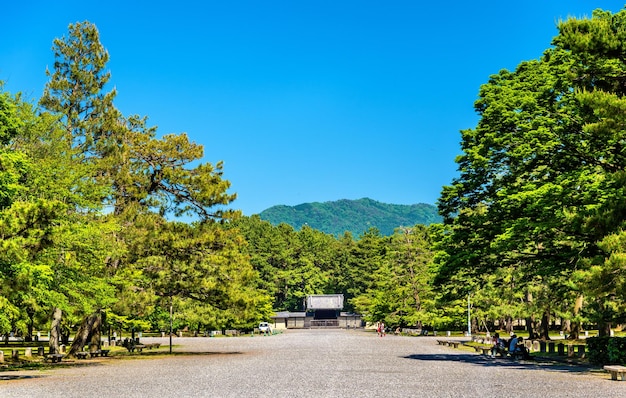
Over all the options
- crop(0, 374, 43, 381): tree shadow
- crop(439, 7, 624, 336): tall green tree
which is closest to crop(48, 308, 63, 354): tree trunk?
crop(0, 374, 43, 381): tree shadow

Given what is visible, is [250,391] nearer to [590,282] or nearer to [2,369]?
[590,282]

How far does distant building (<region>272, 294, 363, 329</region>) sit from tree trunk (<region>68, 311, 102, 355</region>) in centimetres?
7755

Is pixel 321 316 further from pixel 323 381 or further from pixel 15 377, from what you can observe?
pixel 323 381

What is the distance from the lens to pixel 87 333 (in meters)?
39.4

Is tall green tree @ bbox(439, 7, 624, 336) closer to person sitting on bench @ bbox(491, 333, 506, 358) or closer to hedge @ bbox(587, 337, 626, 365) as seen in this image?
hedge @ bbox(587, 337, 626, 365)

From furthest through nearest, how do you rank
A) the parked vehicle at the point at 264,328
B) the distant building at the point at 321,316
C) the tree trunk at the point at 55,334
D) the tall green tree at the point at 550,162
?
the distant building at the point at 321,316 → the parked vehicle at the point at 264,328 → the tree trunk at the point at 55,334 → the tall green tree at the point at 550,162

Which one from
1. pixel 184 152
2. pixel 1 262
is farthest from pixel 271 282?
pixel 1 262

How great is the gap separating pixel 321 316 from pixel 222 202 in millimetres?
84997

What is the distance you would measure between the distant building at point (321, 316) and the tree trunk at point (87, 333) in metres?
77.6

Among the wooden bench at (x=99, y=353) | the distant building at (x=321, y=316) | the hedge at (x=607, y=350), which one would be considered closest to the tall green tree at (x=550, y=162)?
the hedge at (x=607, y=350)

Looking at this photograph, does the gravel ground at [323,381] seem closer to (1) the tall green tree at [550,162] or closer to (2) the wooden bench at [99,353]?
(1) the tall green tree at [550,162]

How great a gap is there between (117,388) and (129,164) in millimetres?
22528

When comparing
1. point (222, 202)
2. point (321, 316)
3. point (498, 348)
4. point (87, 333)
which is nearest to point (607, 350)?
point (498, 348)

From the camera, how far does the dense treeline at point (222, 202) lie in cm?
2227
